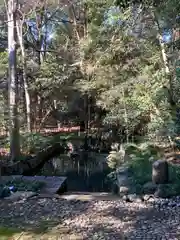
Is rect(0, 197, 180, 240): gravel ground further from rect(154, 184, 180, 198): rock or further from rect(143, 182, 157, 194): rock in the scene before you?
rect(143, 182, 157, 194): rock

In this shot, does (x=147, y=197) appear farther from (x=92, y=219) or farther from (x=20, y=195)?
(x=20, y=195)

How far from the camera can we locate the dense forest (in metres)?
8.38

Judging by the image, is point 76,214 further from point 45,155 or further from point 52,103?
point 52,103

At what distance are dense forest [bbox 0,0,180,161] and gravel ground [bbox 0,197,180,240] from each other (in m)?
2.81

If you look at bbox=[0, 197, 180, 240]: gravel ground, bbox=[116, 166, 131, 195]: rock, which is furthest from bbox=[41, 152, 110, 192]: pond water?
bbox=[0, 197, 180, 240]: gravel ground

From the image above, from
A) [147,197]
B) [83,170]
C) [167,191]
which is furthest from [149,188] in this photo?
[83,170]

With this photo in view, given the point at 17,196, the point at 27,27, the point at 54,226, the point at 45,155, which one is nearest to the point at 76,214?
the point at 54,226

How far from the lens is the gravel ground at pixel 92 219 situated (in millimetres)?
3000

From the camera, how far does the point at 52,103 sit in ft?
49.9

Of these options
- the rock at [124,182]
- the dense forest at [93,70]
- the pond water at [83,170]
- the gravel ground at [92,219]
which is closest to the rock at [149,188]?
the rock at [124,182]

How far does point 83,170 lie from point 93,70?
4.20m

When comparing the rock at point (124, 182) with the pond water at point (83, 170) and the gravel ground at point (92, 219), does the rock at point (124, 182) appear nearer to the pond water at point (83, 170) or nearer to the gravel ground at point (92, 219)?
the gravel ground at point (92, 219)

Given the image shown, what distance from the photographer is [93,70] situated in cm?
1162

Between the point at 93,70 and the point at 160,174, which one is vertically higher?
the point at 93,70
